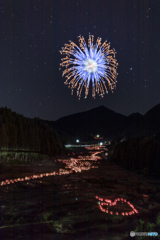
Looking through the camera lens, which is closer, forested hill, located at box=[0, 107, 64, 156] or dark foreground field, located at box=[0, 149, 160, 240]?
dark foreground field, located at box=[0, 149, 160, 240]

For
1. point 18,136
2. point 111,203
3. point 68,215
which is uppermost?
point 18,136

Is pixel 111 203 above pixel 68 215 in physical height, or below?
below

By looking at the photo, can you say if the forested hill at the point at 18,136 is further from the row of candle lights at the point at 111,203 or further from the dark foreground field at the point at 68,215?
the row of candle lights at the point at 111,203

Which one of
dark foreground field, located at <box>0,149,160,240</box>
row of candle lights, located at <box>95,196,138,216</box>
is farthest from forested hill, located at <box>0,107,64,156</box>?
row of candle lights, located at <box>95,196,138,216</box>

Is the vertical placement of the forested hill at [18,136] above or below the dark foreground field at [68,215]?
above

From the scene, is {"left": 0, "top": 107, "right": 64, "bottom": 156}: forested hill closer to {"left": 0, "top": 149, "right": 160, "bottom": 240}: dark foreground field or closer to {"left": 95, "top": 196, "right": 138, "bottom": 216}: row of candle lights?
{"left": 0, "top": 149, "right": 160, "bottom": 240}: dark foreground field

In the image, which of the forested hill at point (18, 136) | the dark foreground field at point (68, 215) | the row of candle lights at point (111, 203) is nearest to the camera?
the dark foreground field at point (68, 215)

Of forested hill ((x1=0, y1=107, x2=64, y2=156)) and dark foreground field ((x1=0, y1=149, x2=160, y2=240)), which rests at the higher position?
forested hill ((x1=0, y1=107, x2=64, y2=156))

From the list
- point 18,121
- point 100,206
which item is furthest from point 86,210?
point 18,121

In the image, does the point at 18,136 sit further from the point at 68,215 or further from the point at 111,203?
the point at 68,215

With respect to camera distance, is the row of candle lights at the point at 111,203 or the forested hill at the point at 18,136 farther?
the forested hill at the point at 18,136

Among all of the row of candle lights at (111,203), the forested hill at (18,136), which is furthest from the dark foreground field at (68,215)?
the forested hill at (18,136)

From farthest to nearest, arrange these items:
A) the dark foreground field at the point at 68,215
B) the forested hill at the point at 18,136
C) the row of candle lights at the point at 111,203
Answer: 1. the forested hill at the point at 18,136
2. the row of candle lights at the point at 111,203
3. the dark foreground field at the point at 68,215

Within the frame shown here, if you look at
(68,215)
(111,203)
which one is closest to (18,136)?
(111,203)
